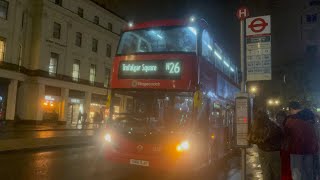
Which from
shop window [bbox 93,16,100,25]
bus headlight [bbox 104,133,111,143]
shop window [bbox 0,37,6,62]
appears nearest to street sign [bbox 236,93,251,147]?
bus headlight [bbox 104,133,111,143]

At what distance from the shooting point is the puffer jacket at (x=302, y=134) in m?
6.26

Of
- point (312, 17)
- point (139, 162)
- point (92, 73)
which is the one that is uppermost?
point (312, 17)

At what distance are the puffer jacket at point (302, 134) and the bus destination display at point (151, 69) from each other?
4.01m

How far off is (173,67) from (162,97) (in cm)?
95

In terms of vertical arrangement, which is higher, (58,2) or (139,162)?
(58,2)

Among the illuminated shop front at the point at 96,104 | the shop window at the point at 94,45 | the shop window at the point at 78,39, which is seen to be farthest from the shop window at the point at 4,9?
the illuminated shop front at the point at 96,104

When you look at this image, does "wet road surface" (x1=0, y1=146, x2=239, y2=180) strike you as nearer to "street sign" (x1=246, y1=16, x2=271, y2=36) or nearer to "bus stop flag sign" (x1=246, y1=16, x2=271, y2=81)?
"bus stop flag sign" (x1=246, y1=16, x2=271, y2=81)

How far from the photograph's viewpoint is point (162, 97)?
9938 millimetres

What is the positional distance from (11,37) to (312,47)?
1536 inches

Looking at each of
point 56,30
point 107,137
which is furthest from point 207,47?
point 56,30

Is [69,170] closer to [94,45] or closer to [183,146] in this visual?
[183,146]

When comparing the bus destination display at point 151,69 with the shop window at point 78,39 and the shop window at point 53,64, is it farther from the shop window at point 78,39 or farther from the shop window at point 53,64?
the shop window at point 78,39

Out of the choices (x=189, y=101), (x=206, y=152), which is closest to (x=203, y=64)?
(x=189, y=101)

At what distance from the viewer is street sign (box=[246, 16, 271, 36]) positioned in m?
7.51
